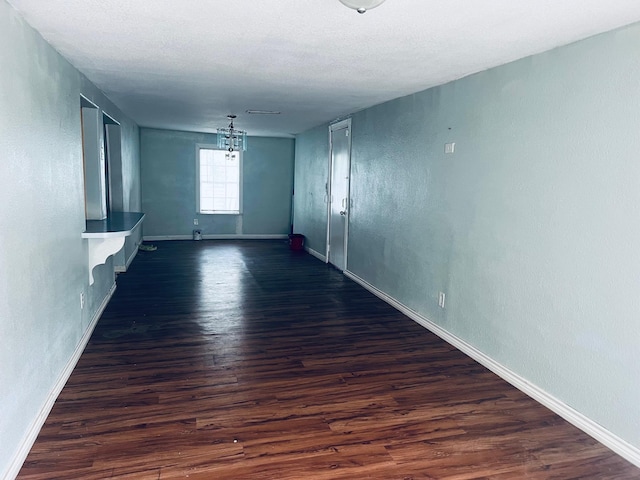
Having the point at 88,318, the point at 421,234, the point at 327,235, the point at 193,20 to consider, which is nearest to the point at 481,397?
the point at 421,234

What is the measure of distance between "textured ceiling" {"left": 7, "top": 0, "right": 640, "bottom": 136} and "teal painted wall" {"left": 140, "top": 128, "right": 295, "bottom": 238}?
179 inches

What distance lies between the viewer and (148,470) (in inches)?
81.0

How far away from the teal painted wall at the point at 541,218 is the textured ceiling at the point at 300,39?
8.6 inches

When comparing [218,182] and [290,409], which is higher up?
[218,182]

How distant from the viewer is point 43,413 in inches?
94.7

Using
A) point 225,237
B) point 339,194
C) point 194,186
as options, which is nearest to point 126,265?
point 339,194

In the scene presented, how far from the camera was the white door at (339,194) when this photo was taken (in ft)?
20.1

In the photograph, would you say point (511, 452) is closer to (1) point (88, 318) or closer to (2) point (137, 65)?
(1) point (88, 318)

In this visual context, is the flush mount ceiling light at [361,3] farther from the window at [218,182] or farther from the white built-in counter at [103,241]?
the window at [218,182]

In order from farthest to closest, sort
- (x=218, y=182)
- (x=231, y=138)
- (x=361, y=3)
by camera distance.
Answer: (x=218, y=182)
(x=231, y=138)
(x=361, y=3)

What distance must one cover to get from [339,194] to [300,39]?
3860mm

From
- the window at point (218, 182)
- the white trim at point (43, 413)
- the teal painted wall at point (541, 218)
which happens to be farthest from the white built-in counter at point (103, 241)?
the window at point (218, 182)

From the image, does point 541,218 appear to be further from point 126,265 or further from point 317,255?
point 126,265

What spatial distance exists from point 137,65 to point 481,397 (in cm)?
327
